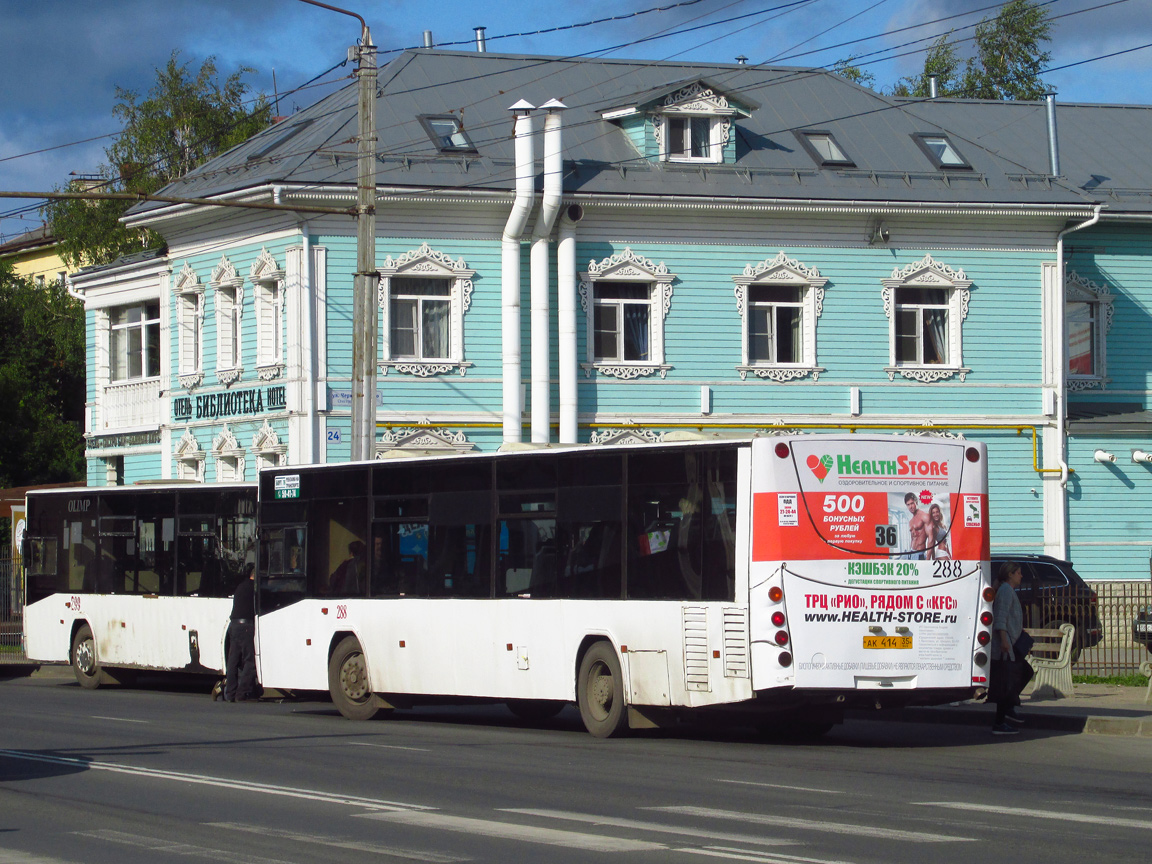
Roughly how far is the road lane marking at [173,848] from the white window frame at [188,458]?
79.6 ft

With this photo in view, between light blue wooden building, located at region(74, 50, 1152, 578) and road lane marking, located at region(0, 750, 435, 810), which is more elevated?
light blue wooden building, located at region(74, 50, 1152, 578)

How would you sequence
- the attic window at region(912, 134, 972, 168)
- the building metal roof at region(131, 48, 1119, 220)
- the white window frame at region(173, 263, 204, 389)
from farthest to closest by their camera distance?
the attic window at region(912, 134, 972, 168), the white window frame at region(173, 263, 204, 389), the building metal roof at region(131, 48, 1119, 220)

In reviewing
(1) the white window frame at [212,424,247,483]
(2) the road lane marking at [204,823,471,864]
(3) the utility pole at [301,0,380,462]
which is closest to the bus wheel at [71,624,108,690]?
(3) the utility pole at [301,0,380,462]

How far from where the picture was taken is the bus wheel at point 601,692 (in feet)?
52.1

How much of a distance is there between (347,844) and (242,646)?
12.9m

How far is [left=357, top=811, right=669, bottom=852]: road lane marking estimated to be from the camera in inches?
355

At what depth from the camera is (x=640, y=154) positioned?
3272 cm

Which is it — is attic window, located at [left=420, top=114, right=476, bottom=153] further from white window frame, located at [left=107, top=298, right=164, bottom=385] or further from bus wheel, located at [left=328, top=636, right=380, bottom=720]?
bus wheel, located at [left=328, top=636, right=380, bottom=720]

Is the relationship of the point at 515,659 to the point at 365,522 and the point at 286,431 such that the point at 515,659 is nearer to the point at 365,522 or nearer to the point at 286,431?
the point at 365,522

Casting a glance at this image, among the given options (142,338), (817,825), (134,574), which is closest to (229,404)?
(142,338)

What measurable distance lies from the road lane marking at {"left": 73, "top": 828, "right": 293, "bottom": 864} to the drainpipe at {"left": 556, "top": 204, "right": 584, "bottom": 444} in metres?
21.5

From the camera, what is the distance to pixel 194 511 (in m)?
23.3

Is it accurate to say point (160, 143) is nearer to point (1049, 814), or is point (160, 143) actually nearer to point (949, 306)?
point (949, 306)

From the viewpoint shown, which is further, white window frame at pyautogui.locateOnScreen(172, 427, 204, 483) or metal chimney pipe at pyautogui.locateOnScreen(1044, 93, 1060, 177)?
metal chimney pipe at pyautogui.locateOnScreen(1044, 93, 1060, 177)
